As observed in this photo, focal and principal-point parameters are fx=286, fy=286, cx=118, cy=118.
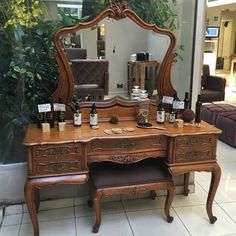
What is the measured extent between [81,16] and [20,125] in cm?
99

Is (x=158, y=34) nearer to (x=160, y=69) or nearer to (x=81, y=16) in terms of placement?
(x=160, y=69)

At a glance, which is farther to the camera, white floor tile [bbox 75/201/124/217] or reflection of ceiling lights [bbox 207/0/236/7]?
reflection of ceiling lights [bbox 207/0/236/7]

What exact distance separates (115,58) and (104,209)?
1.27m

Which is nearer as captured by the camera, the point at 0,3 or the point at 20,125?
the point at 0,3

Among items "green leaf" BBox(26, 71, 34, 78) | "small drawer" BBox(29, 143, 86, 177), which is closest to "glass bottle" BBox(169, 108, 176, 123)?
"small drawer" BBox(29, 143, 86, 177)

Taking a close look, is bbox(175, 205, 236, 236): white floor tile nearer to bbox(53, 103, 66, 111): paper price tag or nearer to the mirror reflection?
the mirror reflection

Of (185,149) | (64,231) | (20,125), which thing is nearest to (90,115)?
(20,125)

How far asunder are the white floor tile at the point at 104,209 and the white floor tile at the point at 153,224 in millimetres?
121

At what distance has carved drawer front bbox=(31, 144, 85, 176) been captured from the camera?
6.11 feet

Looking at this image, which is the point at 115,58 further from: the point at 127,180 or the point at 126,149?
the point at 127,180

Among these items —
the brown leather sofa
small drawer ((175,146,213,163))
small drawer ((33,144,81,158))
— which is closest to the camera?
small drawer ((33,144,81,158))

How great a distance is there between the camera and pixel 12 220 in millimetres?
2285

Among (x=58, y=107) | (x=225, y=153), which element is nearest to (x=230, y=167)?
(x=225, y=153)

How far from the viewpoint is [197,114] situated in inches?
89.0
